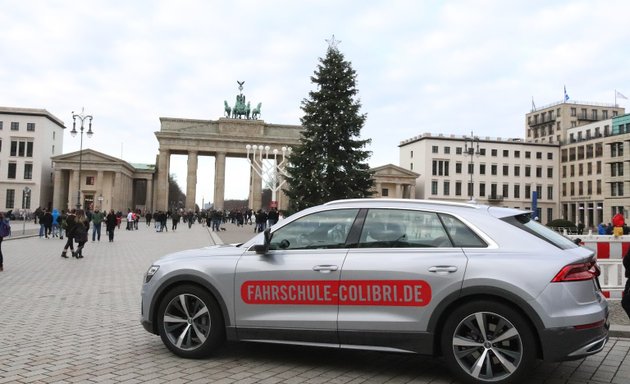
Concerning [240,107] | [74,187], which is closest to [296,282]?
[240,107]

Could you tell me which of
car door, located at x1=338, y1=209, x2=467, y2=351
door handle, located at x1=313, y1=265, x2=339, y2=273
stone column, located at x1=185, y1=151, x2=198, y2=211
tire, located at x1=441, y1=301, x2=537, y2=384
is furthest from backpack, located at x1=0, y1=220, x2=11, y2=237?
stone column, located at x1=185, y1=151, x2=198, y2=211

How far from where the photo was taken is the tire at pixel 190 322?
580 cm

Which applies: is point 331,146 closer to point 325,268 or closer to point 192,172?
point 325,268

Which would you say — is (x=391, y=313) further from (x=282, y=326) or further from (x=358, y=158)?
(x=358, y=158)

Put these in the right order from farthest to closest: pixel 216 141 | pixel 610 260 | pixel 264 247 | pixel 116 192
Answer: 1. pixel 216 141
2. pixel 116 192
3. pixel 610 260
4. pixel 264 247

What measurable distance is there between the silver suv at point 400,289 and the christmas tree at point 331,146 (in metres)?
25.3

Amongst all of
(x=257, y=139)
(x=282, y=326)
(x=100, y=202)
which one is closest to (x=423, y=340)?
(x=282, y=326)

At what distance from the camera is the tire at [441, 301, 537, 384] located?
4.77m

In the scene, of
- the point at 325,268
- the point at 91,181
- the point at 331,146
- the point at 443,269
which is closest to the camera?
the point at 443,269

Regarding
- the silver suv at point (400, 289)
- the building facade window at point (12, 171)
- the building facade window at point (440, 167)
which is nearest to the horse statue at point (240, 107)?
the building facade window at point (440, 167)

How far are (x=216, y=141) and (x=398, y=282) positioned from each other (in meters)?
86.8

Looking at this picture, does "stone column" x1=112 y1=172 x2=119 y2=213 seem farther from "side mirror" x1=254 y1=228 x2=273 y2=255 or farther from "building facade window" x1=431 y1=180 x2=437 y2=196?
"side mirror" x1=254 y1=228 x2=273 y2=255

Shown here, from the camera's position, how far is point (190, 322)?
5.93 metres

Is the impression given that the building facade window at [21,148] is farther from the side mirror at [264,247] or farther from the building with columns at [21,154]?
the side mirror at [264,247]
